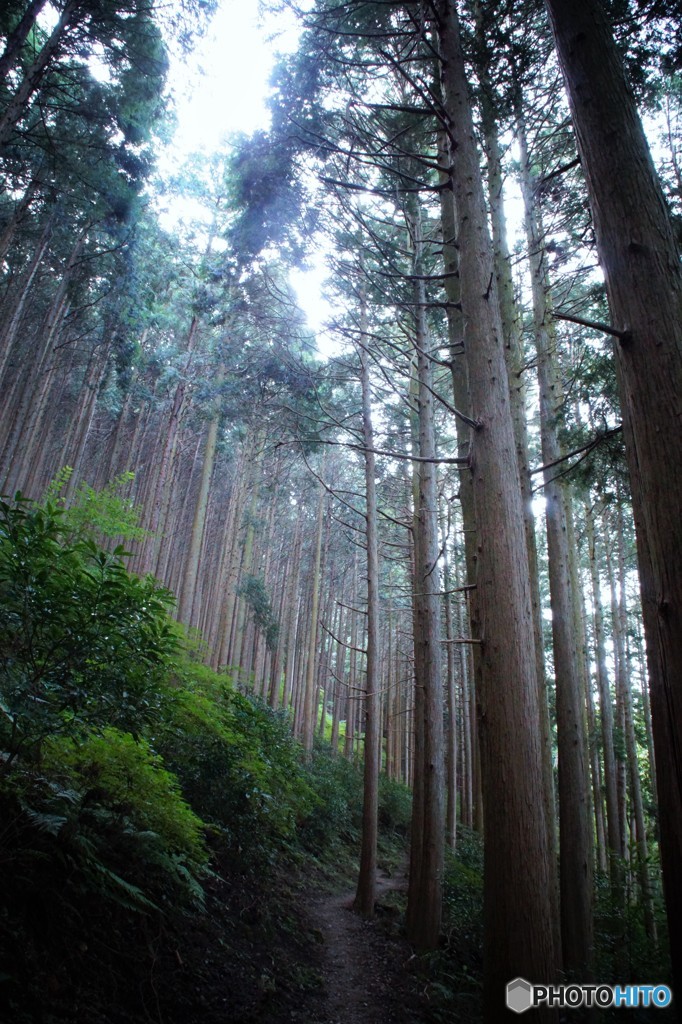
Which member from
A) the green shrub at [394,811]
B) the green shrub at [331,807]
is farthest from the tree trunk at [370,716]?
the green shrub at [394,811]

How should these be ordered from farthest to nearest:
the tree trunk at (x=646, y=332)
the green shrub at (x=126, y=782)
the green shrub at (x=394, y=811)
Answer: the green shrub at (x=394, y=811)
the green shrub at (x=126, y=782)
the tree trunk at (x=646, y=332)

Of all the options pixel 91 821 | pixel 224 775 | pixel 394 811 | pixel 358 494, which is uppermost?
pixel 358 494

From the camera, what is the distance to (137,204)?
1202 cm

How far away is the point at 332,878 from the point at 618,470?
8.70m

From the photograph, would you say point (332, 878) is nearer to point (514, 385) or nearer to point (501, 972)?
point (501, 972)

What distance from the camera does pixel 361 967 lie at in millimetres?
5641

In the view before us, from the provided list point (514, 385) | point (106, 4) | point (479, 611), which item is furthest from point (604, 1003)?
point (106, 4)

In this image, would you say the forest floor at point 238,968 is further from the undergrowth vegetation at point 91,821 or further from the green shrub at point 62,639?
the green shrub at point 62,639

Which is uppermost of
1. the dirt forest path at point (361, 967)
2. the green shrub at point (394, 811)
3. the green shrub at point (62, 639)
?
the green shrub at point (62, 639)

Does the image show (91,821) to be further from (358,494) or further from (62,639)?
(358,494)

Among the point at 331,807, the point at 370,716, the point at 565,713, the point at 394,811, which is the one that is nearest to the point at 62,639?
the point at 565,713

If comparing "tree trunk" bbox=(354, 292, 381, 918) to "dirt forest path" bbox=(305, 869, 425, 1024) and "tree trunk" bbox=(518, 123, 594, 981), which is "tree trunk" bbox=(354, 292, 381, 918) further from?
"tree trunk" bbox=(518, 123, 594, 981)

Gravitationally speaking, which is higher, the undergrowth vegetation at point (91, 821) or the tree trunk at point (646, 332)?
the tree trunk at point (646, 332)

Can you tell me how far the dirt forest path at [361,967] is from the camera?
4672 mm
